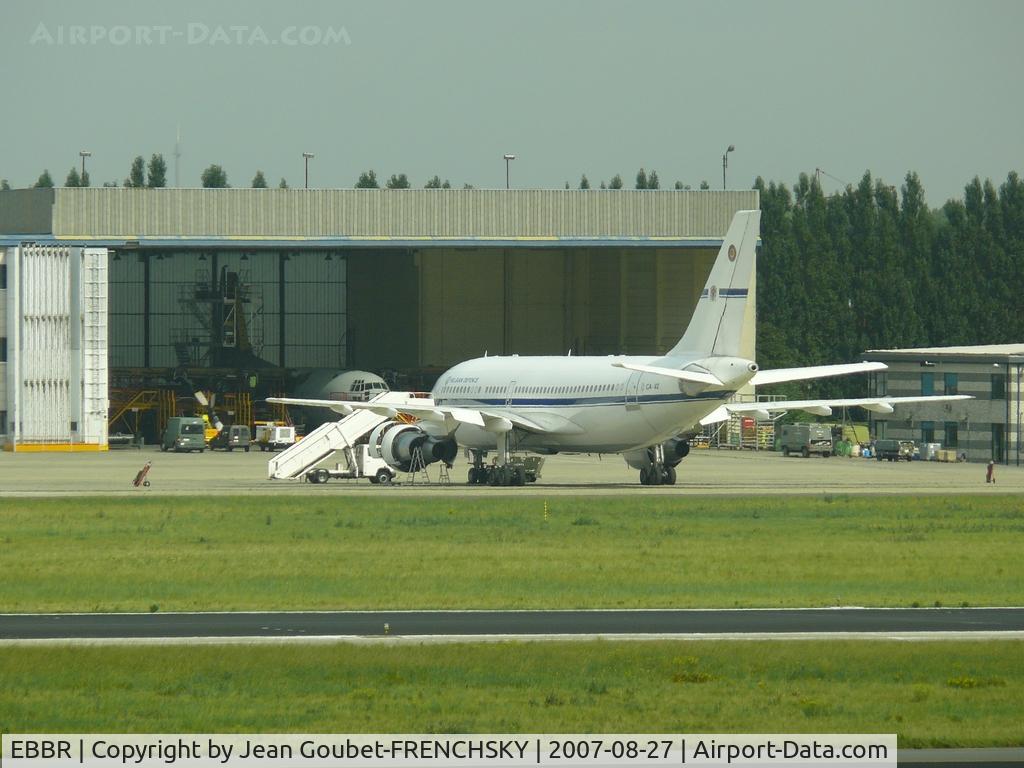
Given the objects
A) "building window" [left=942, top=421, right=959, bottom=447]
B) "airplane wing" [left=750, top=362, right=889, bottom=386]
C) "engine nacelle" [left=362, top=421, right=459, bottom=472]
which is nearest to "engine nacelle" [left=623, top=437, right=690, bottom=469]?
"airplane wing" [left=750, top=362, right=889, bottom=386]

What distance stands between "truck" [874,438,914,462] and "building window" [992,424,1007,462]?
14.9ft

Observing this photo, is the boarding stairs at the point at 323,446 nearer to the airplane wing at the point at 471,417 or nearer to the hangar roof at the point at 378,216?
the airplane wing at the point at 471,417

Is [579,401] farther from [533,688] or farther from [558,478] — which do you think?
[533,688]

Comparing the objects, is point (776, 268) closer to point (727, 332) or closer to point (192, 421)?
point (192, 421)

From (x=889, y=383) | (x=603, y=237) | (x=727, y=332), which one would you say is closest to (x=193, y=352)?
(x=603, y=237)

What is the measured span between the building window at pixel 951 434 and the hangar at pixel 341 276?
39.7ft

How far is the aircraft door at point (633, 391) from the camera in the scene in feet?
193

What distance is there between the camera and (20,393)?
92688mm

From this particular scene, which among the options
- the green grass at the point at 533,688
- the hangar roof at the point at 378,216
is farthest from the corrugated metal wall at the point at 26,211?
the green grass at the point at 533,688

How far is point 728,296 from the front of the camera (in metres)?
57.0

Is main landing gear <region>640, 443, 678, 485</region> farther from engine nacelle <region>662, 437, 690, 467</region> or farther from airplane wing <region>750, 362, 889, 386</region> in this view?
airplane wing <region>750, 362, 889, 386</region>

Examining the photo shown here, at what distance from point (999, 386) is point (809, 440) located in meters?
10.7

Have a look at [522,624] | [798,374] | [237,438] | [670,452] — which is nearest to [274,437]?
[237,438]

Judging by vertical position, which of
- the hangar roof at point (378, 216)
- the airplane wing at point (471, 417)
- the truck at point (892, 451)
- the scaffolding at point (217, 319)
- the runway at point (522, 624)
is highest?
the hangar roof at point (378, 216)
